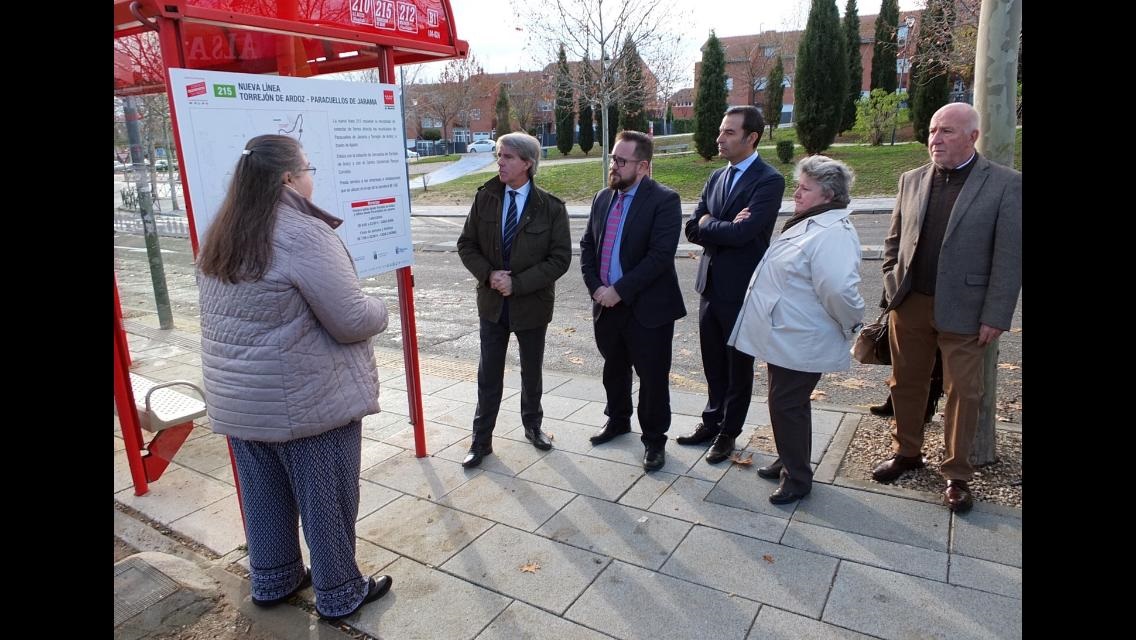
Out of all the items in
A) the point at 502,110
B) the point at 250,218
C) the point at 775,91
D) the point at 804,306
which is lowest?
the point at 804,306

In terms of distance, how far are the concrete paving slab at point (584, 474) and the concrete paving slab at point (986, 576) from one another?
5.41ft

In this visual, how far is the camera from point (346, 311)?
253cm

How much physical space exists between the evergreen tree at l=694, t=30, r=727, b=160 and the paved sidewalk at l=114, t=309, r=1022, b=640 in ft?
77.0

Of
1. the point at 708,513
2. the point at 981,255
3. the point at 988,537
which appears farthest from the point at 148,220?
the point at 988,537

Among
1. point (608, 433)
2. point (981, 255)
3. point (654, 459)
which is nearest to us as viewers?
point (981, 255)

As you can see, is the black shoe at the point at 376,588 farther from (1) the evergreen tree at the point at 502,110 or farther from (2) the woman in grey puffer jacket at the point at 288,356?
(1) the evergreen tree at the point at 502,110

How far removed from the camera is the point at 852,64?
99.2 ft

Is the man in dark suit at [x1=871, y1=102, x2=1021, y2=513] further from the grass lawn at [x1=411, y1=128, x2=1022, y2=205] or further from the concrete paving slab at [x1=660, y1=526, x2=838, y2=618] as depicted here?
the grass lawn at [x1=411, y1=128, x2=1022, y2=205]

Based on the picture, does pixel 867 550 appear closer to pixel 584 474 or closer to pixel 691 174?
pixel 584 474

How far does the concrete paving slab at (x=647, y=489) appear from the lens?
3.72 m

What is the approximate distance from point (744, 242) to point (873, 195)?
16391mm

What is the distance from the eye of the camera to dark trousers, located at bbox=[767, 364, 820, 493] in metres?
3.55

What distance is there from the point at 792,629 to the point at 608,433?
2077mm
